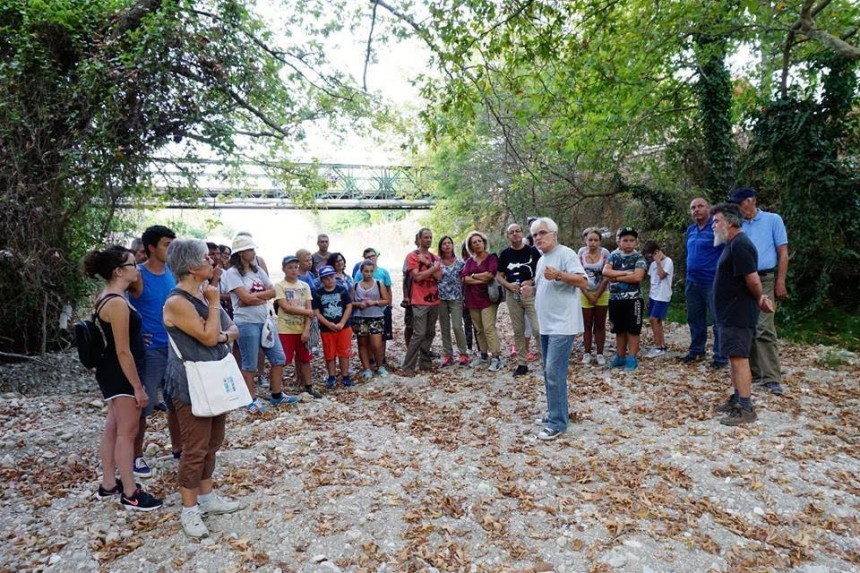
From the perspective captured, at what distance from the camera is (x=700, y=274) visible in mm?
6418

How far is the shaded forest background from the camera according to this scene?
18.3 feet

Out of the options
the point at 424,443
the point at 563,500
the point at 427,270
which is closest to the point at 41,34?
the point at 427,270

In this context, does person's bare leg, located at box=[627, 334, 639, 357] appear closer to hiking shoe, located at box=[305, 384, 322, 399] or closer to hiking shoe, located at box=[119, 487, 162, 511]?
hiking shoe, located at box=[305, 384, 322, 399]

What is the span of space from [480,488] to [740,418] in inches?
102

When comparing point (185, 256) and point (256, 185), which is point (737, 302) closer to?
point (185, 256)

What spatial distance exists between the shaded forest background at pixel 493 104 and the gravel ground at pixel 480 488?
2706mm

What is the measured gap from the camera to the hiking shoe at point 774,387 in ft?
17.2

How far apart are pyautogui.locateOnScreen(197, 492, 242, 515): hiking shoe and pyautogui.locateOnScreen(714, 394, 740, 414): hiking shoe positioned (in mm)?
4345

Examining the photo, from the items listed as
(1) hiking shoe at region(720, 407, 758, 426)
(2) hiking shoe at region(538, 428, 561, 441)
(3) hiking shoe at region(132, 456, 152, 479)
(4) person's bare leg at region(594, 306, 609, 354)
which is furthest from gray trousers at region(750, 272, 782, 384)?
(3) hiking shoe at region(132, 456, 152, 479)

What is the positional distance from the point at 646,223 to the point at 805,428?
24.3ft

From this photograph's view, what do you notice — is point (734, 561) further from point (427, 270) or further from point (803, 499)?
point (427, 270)

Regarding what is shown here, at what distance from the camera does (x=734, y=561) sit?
2.79 m

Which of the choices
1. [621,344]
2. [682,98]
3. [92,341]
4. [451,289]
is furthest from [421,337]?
[682,98]

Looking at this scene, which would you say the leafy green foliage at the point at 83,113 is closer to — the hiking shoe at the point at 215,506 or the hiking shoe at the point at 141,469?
the hiking shoe at the point at 141,469
